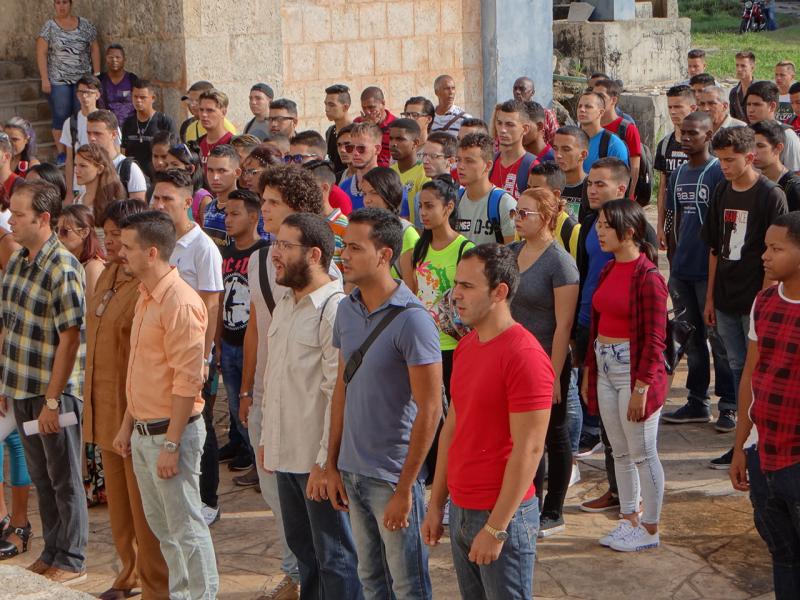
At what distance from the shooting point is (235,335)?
7020 millimetres

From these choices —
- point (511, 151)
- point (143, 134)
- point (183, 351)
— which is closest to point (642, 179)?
point (511, 151)

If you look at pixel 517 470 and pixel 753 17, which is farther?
pixel 753 17

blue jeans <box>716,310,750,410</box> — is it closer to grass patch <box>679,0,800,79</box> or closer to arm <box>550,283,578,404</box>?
arm <box>550,283,578,404</box>

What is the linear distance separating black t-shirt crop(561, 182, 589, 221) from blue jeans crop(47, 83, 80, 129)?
22.4 ft

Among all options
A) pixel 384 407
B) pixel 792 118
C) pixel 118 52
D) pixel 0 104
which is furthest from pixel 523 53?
pixel 384 407

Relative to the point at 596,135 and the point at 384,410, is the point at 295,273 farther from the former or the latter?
the point at 596,135

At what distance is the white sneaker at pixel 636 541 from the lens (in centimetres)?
616

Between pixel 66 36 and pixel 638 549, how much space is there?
9.36 meters

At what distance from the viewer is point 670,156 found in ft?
30.1

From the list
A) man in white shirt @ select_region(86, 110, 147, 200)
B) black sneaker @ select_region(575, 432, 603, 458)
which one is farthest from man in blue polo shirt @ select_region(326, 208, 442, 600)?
man in white shirt @ select_region(86, 110, 147, 200)

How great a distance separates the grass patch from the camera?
24.1m

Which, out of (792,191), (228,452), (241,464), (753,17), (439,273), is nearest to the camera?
(439,273)

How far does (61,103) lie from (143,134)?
2.33 metres

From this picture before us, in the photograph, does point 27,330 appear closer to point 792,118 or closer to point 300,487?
point 300,487
